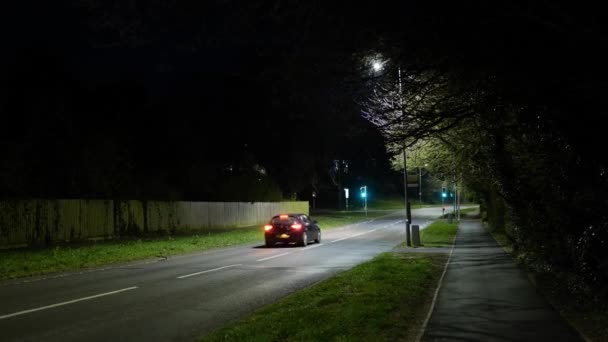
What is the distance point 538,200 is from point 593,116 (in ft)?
18.4

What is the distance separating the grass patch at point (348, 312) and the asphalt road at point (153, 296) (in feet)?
2.47

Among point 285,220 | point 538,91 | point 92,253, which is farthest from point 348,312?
point 285,220

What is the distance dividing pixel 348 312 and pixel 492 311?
7.47ft

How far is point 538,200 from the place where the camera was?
1312 cm

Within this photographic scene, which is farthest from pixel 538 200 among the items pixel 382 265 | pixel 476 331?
pixel 476 331

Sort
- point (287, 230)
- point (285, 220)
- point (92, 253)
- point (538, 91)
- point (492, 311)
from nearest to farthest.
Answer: point (538, 91) < point (492, 311) < point (92, 253) < point (287, 230) < point (285, 220)

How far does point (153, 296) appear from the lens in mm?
11375

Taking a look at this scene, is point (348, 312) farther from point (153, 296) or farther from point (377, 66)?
point (153, 296)

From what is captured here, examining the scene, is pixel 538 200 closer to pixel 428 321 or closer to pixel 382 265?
pixel 382 265

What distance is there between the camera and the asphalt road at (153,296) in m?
8.30

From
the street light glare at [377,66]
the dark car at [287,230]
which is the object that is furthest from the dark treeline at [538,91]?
the dark car at [287,230]

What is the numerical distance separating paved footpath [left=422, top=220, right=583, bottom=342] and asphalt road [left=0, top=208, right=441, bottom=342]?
3.22 metres

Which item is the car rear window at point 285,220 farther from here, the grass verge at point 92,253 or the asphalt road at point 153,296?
the asphalt road at point 153,296

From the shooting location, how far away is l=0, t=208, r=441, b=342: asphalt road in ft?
27.2
